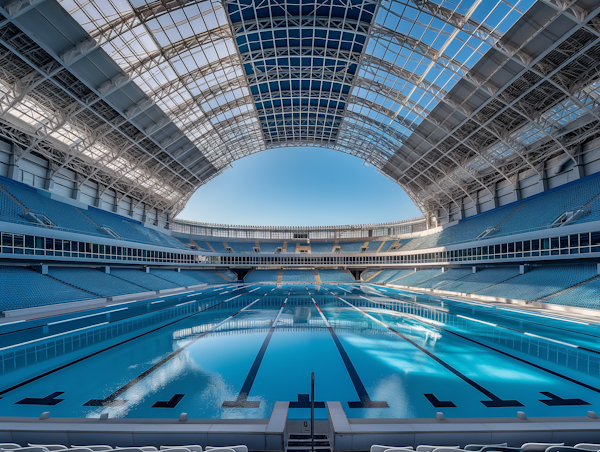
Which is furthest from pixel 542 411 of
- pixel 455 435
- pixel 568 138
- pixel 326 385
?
pixel 568 138

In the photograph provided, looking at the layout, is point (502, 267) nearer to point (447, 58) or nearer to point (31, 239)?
point (447, 58)

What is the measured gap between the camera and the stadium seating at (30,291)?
733 inches

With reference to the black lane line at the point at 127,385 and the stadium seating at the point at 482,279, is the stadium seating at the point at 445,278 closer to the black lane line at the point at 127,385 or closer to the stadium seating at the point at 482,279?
the stadium seating at the point at 482,279

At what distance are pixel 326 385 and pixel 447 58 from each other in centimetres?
2554

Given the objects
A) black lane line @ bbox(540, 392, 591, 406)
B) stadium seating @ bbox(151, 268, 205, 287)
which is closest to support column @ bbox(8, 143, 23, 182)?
stadium seating @ bbox(151, 268, 205, 287)

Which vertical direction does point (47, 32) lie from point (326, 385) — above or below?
above

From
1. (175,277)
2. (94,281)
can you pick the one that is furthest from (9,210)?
(175,277)

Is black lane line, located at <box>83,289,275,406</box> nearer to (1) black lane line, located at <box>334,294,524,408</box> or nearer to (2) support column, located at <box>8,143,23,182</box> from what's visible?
(1) black lane line, located at <box>334,294,524,408</box>

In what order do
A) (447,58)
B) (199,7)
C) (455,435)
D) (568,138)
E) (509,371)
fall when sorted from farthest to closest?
(568,138), (447,58), (199,7), (509,371), (455,435)

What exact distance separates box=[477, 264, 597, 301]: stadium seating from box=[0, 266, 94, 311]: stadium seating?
38441mm

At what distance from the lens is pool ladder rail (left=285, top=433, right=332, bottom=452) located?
4.43 m

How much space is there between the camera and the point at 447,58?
2192 centimetres

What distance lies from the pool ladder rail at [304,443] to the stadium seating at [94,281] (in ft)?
88.8

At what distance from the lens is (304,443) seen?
4582 mm
